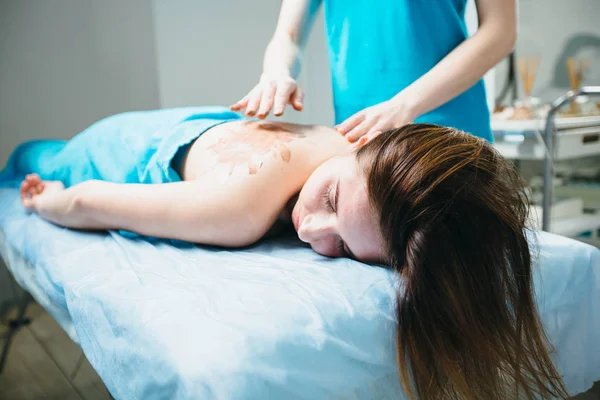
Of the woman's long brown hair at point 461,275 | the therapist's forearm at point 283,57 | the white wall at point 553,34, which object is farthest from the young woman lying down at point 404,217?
the white wall at point 553,34

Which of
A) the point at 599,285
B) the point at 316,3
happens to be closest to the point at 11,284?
Result: the point at 316,3

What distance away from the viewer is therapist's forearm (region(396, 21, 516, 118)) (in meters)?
1.08

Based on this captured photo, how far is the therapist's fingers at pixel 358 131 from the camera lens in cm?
105

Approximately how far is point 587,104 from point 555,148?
0.75m

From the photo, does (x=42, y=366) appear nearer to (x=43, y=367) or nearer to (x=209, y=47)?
(x=43, y=367)

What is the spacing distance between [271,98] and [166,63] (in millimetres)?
1768

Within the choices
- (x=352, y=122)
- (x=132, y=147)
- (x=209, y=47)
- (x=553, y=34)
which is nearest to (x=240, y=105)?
(x=352, y=122)

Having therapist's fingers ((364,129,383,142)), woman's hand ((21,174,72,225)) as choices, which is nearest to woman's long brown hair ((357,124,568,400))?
therapist's fingers ((364,129,383,142))

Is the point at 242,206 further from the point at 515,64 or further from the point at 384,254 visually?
the point at 515,64

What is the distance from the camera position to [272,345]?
56 cm

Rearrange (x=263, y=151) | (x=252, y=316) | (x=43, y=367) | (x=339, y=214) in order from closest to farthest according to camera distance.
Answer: (x=252, y=316), (x=339, y=214), (x=263, y=151), (x=43, y=367)

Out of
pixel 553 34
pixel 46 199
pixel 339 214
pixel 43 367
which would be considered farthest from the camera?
pixel 553 34

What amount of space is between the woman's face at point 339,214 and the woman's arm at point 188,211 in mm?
92

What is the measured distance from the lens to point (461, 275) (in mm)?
681
